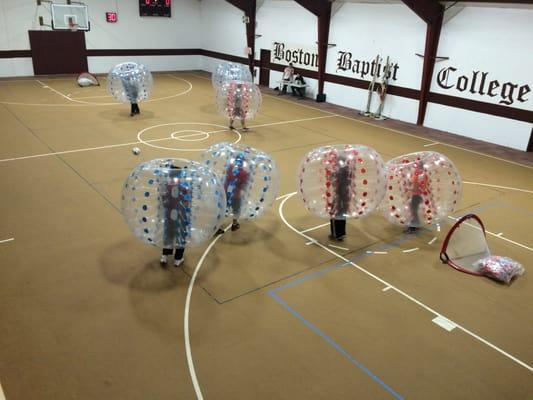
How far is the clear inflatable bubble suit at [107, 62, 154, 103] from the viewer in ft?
37.7

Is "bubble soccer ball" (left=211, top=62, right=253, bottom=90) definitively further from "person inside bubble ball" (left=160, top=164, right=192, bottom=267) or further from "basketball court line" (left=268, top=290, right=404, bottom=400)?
"basketball court line" (left=268, top=290, right=404, bottom=400)

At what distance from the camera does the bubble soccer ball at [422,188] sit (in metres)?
6.02

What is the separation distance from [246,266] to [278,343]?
141 centimetres

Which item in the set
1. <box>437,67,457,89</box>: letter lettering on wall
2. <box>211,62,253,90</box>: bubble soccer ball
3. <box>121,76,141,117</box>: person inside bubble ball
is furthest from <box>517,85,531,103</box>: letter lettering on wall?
<box>121,76,141,117</box>: person inside bubble ball

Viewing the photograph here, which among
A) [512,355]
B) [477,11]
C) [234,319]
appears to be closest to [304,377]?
[234,319]

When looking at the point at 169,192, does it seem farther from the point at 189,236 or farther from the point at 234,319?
the point at 234,319

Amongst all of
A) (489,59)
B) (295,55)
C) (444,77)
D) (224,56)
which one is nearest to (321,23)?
(295,55)

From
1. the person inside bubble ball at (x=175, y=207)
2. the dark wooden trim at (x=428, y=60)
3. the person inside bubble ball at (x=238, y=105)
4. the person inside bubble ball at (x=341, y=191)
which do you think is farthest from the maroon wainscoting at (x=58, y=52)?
the person inside bubble ball at (x=341, y=191)

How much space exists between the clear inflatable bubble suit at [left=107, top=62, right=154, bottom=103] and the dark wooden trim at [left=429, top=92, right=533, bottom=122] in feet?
26.4

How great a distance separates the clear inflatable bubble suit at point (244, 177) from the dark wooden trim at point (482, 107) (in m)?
8.05

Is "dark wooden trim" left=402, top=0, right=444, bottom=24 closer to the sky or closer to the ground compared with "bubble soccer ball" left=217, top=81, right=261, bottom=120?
closer to the sky

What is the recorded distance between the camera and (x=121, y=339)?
429cm

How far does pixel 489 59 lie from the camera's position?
1134cm

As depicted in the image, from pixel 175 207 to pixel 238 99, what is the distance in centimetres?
644
